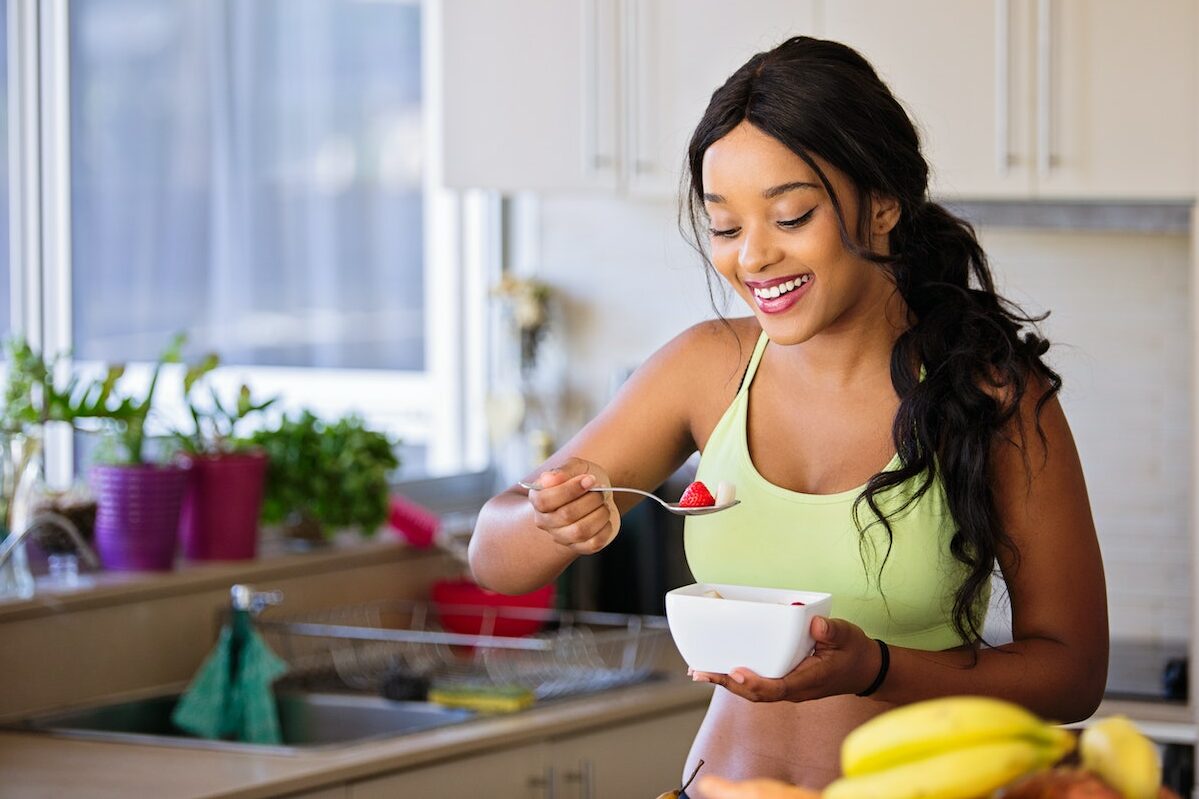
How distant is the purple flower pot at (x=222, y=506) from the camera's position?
264 cm

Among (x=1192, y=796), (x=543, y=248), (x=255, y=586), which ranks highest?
(x=543, y=248)

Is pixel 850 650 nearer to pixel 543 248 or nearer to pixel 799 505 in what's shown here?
pixel 799 505

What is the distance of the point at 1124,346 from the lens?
2988 millimetres

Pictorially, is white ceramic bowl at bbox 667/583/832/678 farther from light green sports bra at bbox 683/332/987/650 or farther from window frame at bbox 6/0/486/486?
window frame at bbox 6/0/486/486

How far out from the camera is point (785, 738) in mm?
1556

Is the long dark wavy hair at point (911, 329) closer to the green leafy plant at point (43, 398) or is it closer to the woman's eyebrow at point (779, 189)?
the woman's eyebrow at point (779, 189)

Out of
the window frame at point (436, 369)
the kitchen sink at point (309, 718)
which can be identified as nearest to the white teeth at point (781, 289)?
the kitchen sink at point (309, 718)

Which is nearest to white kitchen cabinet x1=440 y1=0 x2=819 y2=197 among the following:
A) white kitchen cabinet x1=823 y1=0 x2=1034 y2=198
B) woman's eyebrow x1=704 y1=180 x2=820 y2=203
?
white kitchen cabinet x1=823 y1=0 x2=1034 y2=198

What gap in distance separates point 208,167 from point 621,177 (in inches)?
33.2

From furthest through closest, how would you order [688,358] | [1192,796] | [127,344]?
[127,344]
[1192,796]
[688,358]

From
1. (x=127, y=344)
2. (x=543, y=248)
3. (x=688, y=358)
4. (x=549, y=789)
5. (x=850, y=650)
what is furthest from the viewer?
(x=543, y=248)

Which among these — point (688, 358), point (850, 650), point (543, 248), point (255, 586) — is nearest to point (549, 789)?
point (255, 586)

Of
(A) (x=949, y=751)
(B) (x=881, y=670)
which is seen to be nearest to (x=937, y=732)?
(A) (x=949, y=751)

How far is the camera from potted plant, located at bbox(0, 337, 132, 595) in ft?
7.85
